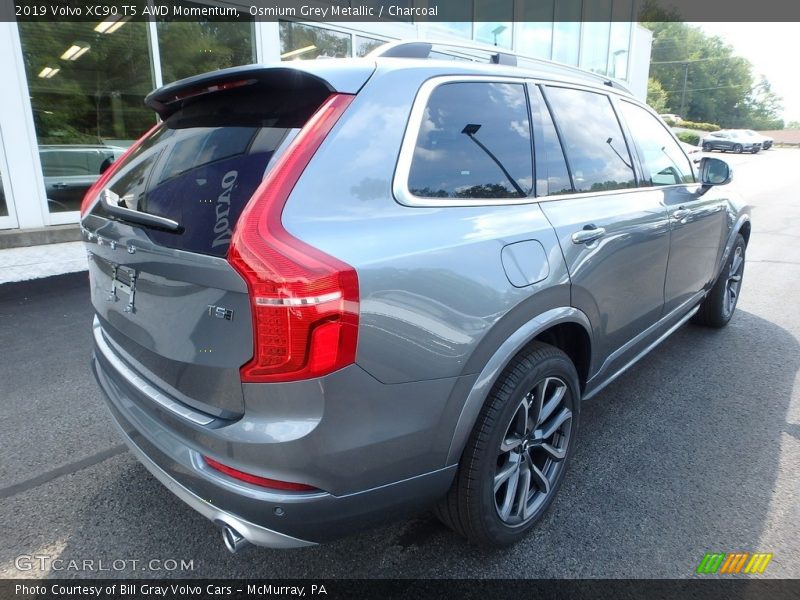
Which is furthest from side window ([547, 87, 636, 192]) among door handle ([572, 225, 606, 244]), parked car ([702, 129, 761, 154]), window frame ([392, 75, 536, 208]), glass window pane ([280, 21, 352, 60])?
parked car ([702, 129, 761, 154])

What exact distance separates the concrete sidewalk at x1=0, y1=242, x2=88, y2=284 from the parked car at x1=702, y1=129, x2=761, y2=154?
41840 millimetres

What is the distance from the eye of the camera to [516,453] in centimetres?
216

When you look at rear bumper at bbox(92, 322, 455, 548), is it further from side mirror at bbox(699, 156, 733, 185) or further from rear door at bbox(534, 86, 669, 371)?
side mirror at bbox(699, 156, 733, 185)

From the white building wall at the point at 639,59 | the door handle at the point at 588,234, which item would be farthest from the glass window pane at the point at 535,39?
the door handle at the point at 588,234

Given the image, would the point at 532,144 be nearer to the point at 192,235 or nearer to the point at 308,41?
the point at 192,235

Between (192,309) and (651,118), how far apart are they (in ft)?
10.5

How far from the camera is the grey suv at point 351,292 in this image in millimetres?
1507

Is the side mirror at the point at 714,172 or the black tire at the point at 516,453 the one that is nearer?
the black tire at the point at 516,453

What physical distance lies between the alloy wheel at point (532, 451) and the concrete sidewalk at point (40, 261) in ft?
19.3

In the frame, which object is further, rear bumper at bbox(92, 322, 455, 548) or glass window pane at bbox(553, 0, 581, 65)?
glass window pane at bbox(553, 0, 581, 65)

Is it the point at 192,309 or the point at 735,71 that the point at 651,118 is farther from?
the point at 735,71

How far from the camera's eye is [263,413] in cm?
153

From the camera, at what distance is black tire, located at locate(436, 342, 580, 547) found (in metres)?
→ 1.92
